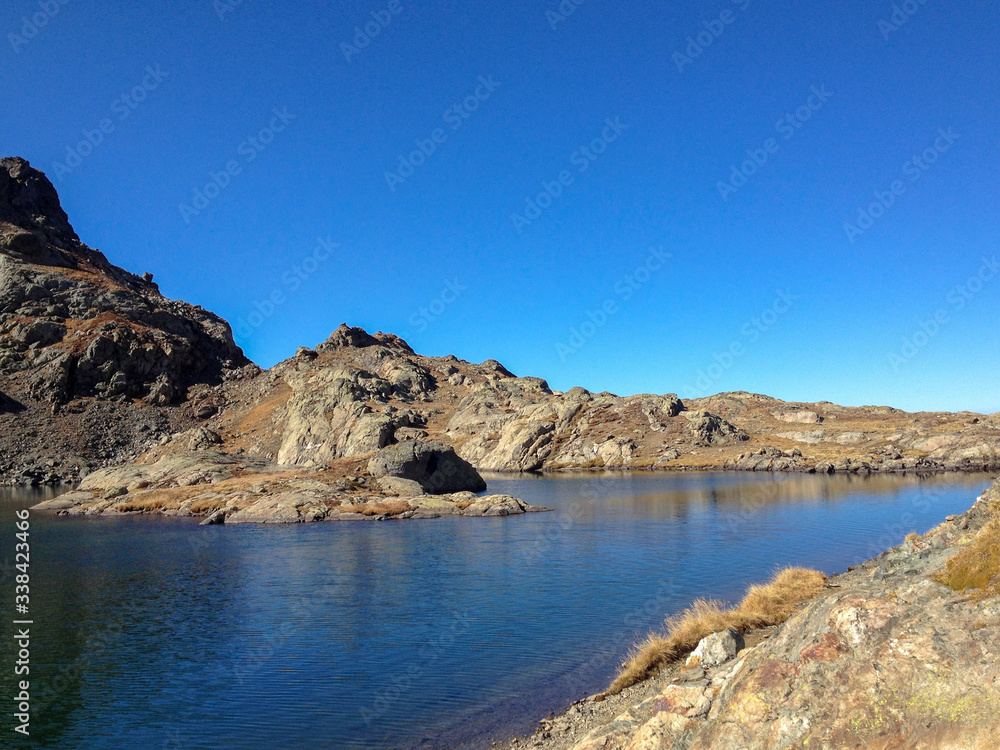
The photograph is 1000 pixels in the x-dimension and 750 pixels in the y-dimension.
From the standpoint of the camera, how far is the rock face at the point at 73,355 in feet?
416

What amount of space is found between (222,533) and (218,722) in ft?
131

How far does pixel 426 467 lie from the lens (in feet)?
255

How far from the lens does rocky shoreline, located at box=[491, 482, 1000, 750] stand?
889cm

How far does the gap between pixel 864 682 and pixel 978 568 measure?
3026mm

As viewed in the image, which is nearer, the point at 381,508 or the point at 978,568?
the point at 978,568

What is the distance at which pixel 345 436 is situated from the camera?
114 metres

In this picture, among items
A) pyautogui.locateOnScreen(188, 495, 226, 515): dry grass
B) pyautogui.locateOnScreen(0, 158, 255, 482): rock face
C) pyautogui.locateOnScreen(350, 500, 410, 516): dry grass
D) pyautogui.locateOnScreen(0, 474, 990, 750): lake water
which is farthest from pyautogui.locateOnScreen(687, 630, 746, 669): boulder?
pyautogui.locateOnScreen(0, 158, 255, 482): rock face

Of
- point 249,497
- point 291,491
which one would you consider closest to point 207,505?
point 249,497

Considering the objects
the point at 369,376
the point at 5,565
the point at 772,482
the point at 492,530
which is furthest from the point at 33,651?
the point at 369,376

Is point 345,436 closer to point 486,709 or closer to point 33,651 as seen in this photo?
point 33,651

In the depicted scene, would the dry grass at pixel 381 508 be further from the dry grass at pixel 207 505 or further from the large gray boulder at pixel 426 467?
the dry grass at pixel 207 505

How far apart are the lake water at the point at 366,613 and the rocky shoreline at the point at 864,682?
21.4ft

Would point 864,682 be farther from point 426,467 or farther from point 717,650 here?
point 426,467

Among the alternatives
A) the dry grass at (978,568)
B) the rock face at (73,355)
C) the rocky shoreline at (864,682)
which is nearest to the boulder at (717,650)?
the rocky shoreline at (864,682)
